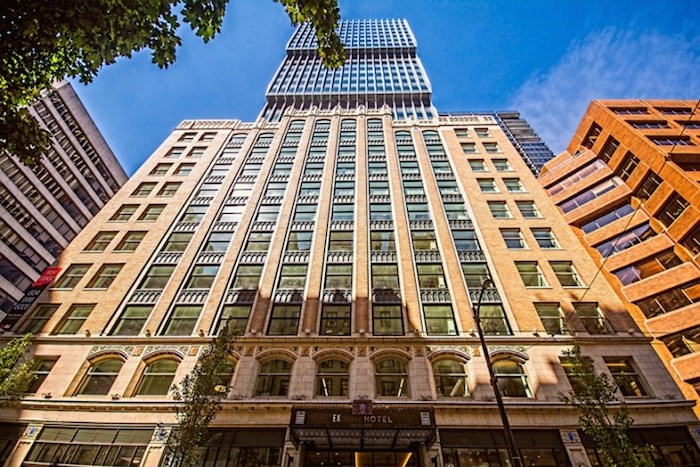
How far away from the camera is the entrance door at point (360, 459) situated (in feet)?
55.4

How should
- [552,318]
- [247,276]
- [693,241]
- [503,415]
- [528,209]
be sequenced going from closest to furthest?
1. [503,415]
2. [552,318]
3. [693,241]
4. [247,276]
5. [528,209]

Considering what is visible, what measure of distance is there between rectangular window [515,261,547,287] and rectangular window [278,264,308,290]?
52.0 ft

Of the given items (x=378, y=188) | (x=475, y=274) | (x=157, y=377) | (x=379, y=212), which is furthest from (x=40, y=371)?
(x=475, y=274)

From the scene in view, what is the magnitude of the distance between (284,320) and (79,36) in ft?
57.2

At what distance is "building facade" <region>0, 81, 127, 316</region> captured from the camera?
115 feet

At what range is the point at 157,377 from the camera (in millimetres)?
19172

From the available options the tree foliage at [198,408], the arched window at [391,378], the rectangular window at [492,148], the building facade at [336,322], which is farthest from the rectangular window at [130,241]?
the rectangular window at [492,148]

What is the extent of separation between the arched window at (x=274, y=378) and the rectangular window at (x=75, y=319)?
42.8 feet

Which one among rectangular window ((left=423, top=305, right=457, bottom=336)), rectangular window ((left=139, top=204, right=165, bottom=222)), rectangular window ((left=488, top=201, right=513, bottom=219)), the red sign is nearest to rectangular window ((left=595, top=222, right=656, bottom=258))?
rectangular window ((left=488, top=201, right=513, bottom=219))

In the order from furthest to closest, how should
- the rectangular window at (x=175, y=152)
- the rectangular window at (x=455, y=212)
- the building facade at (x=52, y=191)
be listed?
the rectangular window at (x=175, y=152) < the building facade at (x=52, y=191) < the rectangular window at (x=455, y=212)

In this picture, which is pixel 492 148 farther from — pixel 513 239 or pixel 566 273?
pixel 566 273

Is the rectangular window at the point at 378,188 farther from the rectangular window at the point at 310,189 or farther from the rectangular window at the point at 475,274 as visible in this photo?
the rectangular window at the point at 475,274

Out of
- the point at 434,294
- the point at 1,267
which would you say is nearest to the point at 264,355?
the point at 434,294

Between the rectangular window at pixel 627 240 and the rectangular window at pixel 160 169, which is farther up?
the rectangular window at pixel 160 169
